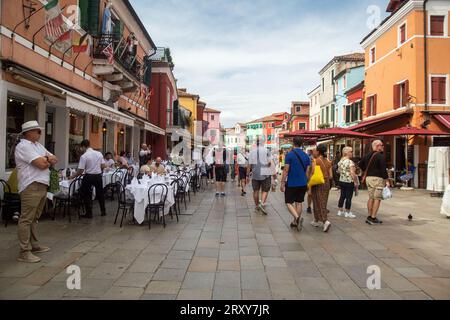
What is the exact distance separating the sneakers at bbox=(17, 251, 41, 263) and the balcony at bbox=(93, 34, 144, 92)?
9.45 meters

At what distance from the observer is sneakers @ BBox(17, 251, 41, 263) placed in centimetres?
471

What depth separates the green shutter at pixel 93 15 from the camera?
12242 millimetres

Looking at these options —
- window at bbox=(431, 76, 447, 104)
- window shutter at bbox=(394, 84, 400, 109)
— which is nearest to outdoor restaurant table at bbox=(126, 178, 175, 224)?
window at bbox=(431, 76, 447, 104)

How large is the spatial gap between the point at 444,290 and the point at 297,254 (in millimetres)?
1881

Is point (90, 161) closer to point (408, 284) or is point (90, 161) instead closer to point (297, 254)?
point (297, 254)

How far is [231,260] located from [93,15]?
10.4 m

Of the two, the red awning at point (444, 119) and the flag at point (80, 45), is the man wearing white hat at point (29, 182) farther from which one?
the red awning at point (444, 119)

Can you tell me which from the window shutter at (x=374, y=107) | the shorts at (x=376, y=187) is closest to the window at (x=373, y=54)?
the window shutter at (x=374, y=107)

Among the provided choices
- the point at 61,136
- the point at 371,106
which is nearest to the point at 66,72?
the point at 61,136

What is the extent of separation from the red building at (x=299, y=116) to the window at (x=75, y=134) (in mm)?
47295

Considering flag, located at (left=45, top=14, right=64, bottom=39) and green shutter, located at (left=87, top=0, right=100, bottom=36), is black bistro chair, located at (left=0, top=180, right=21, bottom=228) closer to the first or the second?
flag, located at (left=45, top=14, right=64, bottom=39)

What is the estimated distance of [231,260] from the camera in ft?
16.5
